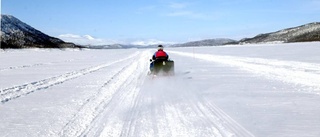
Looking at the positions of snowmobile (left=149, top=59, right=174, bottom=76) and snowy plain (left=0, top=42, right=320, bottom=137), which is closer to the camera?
snowy plain (left=0, top=42, right=320, bottom=137)

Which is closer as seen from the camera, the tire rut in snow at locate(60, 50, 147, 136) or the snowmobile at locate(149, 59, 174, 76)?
the tire rut in snow at locate(60, 50, 147, 136)

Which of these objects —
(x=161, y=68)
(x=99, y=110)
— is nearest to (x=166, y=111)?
(x=99, y=110)

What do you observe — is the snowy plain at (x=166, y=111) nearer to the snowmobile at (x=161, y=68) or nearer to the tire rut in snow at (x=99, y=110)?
the tire rut in snow at (x=99, y=110)

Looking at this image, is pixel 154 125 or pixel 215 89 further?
pixel 215 89

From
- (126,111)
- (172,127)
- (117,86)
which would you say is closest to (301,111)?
(172,127)

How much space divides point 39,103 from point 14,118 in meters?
1.86

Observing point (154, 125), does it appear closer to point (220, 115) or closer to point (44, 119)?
point (220, 115)

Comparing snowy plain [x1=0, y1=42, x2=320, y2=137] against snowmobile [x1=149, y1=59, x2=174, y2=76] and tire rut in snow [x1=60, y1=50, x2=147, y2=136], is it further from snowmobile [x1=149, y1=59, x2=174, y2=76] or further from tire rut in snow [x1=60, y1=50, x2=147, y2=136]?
snowmobile [x1=149, y1=59, x2=174, y2=76]

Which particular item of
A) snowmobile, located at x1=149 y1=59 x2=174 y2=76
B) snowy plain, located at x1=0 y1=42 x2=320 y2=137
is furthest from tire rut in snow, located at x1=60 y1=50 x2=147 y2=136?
snowmobile, located at x1=149 y1=59 x2=174 y2=76

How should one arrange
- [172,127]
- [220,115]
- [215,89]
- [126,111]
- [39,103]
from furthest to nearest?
1. [215,89]
2. [39,103]
3. [126,111]
4. [220,115]
5. [172,127]

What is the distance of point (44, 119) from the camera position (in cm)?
689

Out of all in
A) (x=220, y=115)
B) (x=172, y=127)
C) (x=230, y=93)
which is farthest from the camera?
(x=230, y=93)

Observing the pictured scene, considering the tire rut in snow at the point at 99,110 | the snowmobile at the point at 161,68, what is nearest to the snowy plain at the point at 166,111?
the tire rut in snow at the point at 99,110

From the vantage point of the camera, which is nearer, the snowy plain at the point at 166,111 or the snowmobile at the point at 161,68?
the snowy plain at the point at 166,111
